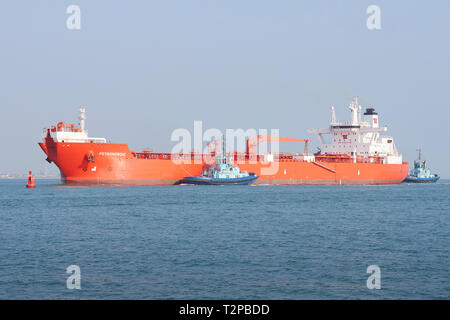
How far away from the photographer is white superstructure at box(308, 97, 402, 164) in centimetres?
7038

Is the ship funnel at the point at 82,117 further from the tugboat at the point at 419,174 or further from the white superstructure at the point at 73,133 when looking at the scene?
the tugboat at the point at 419,174

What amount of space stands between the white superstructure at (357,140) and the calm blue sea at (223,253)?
40.2 m

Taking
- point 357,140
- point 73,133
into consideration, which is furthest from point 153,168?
point 357,140

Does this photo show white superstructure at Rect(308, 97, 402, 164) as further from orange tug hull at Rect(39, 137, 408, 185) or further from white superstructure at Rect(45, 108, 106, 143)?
white superstructure at Rect(45, 108, 106, 143)

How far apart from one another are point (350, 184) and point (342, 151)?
613cm

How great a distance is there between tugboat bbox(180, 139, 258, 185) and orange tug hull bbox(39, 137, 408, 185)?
4.16ft

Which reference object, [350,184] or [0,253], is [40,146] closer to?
[0,253]

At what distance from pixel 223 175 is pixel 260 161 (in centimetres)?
673

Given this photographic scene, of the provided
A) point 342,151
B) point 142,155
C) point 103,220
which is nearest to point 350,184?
point 342,151

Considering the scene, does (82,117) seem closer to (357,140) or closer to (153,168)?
(153,168)

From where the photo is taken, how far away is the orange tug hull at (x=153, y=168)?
1900 inches

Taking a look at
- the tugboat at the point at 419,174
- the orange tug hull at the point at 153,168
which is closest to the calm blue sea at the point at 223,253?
the orange tug hull at the point at 153,168

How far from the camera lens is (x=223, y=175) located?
5788 centimetres

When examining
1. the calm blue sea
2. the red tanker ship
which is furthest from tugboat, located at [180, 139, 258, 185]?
the calm blue sea
